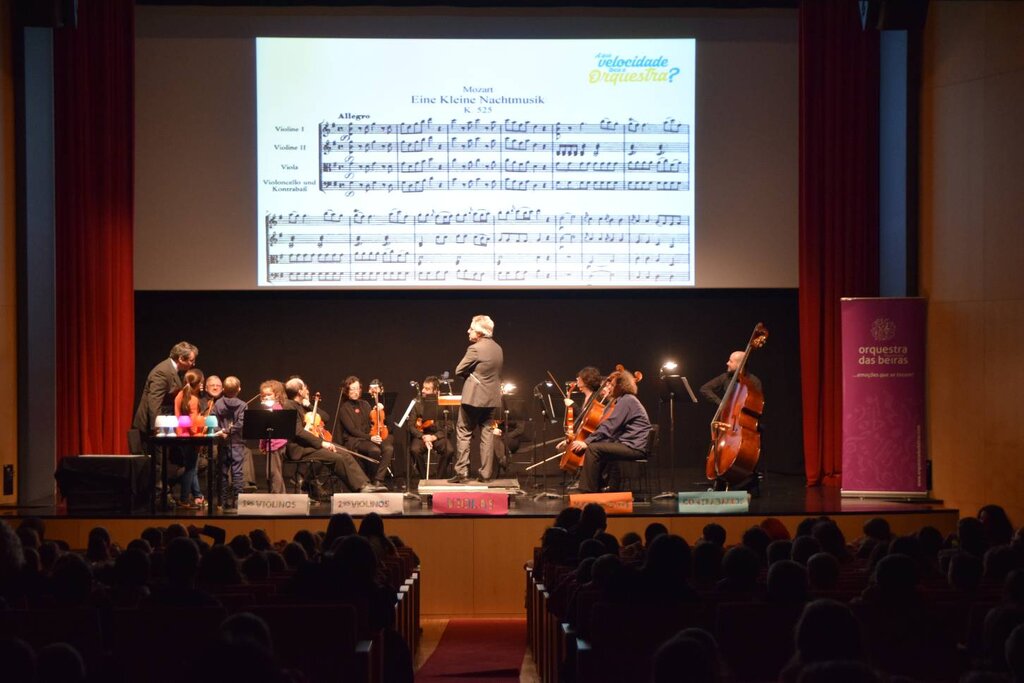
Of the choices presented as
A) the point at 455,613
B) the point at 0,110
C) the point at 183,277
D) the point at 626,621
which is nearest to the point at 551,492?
the point at 455,613

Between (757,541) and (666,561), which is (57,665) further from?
(757,541)

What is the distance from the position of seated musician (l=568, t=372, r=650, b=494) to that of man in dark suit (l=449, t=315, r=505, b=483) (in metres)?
0.85

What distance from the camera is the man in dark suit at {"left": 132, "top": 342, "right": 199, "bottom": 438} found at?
9328 mm

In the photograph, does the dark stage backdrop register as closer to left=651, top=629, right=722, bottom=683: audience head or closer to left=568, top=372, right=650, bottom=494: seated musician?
left=568, top=372, right=650, bottom=494: seated musician

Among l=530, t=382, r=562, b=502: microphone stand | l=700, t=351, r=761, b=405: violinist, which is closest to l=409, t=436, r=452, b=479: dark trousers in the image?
l=530, t=382, r=562, b=502: microphone stand

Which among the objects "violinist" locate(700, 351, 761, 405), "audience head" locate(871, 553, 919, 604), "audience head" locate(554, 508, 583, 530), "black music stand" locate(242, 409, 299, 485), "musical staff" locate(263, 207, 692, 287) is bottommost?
"audience head" locate(554, 508, 583, 530)

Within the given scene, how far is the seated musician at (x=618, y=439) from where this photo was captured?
920 cm

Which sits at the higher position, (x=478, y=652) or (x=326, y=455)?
(x=326, y=455)

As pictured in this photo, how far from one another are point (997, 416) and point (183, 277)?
23.0ft

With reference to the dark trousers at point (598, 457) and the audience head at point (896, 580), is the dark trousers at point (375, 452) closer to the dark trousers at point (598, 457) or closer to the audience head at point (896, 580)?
the dark trousers at point (598, 457)

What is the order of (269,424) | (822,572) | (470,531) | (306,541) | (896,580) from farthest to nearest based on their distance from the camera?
1. (269,424)
2. (470,531)
3. (306,541)
4. (822,572)
5. (896,580)

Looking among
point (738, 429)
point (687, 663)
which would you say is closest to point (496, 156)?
point (738, 429)

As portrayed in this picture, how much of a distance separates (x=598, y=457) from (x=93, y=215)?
16.4 feet

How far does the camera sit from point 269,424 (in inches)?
339
